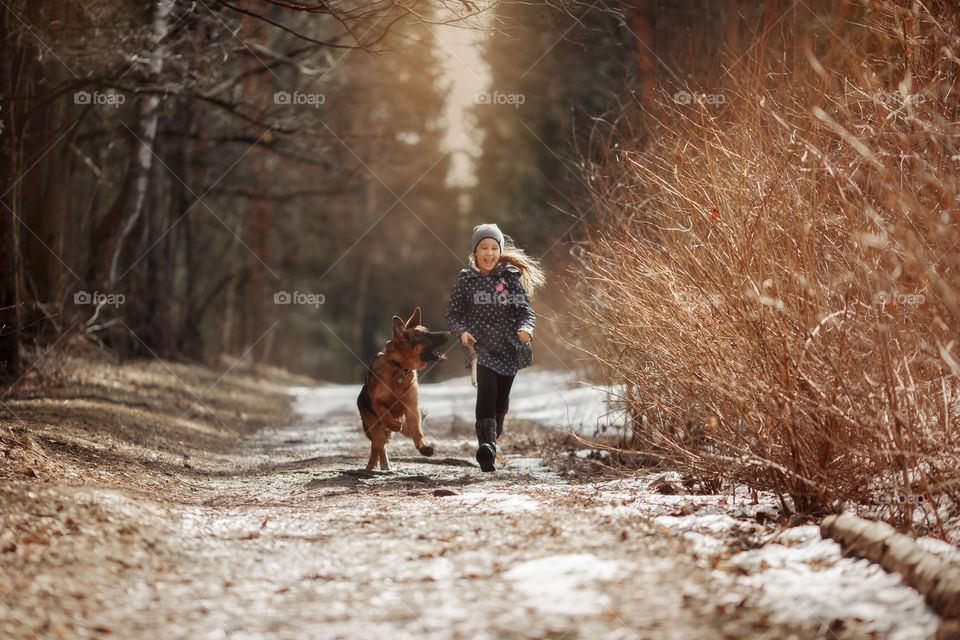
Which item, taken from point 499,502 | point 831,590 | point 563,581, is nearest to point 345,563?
point 563,581

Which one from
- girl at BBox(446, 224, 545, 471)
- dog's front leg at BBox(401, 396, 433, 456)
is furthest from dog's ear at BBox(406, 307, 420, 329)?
dog's front leg at BBox(401, 396, 433, 456)

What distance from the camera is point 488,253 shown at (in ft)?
25.9

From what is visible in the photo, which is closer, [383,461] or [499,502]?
[499,502]

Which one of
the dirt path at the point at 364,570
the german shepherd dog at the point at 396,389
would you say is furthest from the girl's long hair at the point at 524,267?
the dirt path at the point at 364,570

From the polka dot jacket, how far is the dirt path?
1.70 metres

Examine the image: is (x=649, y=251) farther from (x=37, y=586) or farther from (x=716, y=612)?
(x=37, y=586)

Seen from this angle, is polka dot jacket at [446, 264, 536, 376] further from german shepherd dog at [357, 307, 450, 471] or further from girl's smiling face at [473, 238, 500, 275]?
german shepherd dog at [357, 307, 450, 471]

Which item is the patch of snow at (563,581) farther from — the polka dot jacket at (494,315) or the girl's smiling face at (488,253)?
the girl's smiling face at (488,253)

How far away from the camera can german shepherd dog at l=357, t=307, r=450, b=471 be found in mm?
8305

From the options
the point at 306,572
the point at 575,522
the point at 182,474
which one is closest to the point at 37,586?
the point at 306,572

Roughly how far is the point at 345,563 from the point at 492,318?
153 inches

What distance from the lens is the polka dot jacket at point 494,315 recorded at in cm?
787

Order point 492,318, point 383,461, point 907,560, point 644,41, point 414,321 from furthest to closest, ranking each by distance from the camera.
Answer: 1. point 644,41
2. point 414,321
3. point 383,461
4. point 492,318
5. point 907,560

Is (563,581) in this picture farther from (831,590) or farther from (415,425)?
(415,425)
